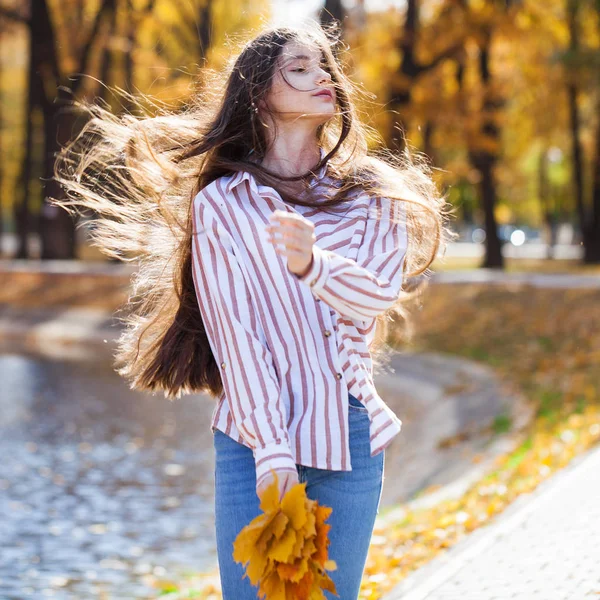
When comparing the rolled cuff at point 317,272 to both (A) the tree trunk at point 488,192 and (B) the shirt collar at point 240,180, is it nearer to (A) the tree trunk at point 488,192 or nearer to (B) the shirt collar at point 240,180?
(B) the shirt collar at point 240,180

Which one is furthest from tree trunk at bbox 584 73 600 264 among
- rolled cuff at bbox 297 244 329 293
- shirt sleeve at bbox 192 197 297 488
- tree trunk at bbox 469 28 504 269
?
rolled cuff at bbox 297 244 329 293

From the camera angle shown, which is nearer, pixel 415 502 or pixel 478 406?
pixel 415 502

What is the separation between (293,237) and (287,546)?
730mm

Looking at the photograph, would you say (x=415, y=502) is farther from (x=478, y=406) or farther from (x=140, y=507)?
(x=478, y=406)

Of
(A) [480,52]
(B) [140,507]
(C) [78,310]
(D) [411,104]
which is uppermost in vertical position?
(A) [480,52]

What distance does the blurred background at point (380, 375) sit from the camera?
7762 millimetres

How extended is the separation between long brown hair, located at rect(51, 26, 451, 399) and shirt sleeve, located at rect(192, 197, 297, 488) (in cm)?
24

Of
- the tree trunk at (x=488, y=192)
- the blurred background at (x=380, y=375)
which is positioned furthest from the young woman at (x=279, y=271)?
the tree trunk at (x=488, y=192)

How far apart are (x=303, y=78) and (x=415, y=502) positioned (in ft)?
20.0

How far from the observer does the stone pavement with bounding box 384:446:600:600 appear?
15.7 feet

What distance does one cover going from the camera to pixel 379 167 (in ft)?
11.0

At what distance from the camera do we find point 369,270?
3033 millimetres

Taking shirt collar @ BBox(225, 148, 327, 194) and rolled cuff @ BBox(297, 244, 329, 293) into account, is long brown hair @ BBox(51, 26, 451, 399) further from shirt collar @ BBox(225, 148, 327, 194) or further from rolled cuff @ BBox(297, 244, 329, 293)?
rolled cuff @ BBox(297, 244, 329, 293)

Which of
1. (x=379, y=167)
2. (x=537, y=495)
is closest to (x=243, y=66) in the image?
(x=379, y=167)
